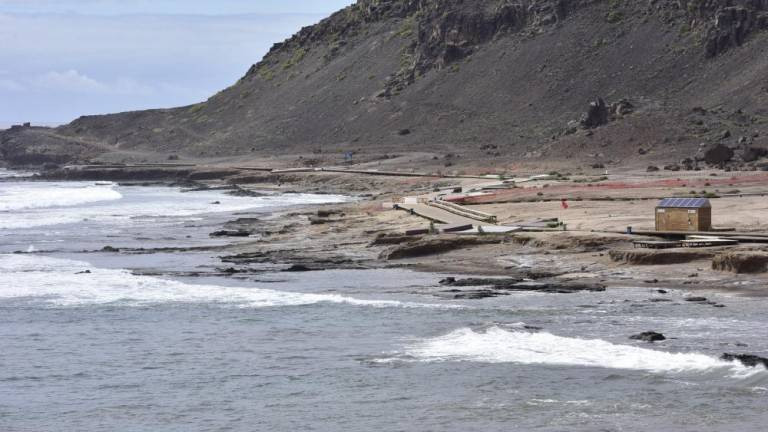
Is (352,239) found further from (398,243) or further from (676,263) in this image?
(676,263)

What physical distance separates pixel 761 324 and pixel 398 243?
19.0m

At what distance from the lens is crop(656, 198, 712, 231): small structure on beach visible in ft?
130

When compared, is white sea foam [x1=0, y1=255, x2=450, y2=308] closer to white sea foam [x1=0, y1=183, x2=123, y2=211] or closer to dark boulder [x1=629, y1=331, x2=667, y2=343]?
dark boulder [x1=629, y1=331, x2=667, y2=343]

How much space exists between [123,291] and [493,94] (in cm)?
9786

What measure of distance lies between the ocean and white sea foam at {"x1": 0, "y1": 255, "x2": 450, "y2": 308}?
0.28ft

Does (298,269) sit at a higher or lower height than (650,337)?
higher

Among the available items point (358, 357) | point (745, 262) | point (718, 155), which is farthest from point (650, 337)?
point (718, 155)

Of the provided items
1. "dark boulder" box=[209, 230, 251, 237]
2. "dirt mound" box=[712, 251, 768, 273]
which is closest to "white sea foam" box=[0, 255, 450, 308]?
"dirt mound" box=[712, 251, 768, 273]

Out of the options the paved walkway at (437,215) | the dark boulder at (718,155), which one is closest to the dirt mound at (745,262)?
the paved walkway at (437,215)

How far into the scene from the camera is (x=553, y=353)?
1032 inches

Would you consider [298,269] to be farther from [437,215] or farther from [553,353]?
[553,353]

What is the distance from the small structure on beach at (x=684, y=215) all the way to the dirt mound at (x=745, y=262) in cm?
532

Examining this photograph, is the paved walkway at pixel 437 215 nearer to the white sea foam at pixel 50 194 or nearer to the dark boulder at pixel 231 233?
the dark boulder at pixel 231 233

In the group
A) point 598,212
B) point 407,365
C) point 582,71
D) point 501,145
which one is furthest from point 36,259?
point 582,71
